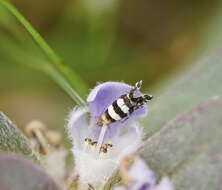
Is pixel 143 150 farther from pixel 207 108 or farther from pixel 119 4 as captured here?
pixel 119 4

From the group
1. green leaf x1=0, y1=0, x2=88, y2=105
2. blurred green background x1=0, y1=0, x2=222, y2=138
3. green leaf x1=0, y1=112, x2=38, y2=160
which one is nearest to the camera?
green leaf x1=0, y1=112, x2=38, y2=160

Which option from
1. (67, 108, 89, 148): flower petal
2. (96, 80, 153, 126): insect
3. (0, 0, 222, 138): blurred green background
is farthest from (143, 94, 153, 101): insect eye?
(0, 0, 222, 138): blurred green background

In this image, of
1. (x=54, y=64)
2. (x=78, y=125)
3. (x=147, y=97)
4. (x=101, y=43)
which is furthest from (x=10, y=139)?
(x=101, y=43)

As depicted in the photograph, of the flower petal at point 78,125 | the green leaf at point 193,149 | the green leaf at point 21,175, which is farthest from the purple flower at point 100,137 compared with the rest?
the green leaf at point 21,175

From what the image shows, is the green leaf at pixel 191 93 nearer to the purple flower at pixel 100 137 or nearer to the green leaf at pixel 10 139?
the purple flower at pixel 100 137

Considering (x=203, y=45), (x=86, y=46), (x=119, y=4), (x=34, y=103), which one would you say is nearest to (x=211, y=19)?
(x=203, y=45)

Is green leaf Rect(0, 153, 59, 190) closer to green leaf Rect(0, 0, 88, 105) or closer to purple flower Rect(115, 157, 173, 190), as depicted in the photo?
purple flower Rect(115, 157, 173, 190)
